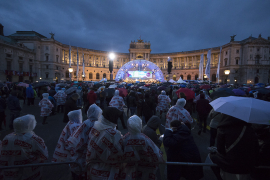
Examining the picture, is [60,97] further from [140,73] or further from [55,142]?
[140,73]

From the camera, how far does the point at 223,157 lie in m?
1.88

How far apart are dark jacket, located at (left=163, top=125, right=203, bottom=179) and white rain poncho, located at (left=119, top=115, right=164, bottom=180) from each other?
0.39 metres

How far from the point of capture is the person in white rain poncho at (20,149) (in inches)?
86.3

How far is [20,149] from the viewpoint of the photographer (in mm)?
2209

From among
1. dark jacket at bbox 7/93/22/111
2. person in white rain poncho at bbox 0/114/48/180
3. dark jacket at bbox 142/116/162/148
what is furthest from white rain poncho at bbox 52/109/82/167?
dark jacket at bbox 7/93/22/111

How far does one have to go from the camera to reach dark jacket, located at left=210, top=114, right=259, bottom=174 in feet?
5.61

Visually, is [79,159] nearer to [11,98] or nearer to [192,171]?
[192,171]

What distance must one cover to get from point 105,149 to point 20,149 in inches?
55.7

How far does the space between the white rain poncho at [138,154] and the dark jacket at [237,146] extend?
2.88 ft

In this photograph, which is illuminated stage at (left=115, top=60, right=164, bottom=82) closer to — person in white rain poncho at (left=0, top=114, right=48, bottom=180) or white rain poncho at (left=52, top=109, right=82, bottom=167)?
white rain poncho at (left=52, top=109, right=82, bottom=167)

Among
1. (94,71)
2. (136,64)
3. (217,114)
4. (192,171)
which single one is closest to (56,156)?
(192,171)

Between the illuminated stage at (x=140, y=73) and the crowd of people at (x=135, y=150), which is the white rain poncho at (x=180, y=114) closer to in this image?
the crowd of people at (x=135, y=150)

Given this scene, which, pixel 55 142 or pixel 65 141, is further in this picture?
pixel 55 142

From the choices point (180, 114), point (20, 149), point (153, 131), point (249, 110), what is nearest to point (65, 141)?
point (20, 149)
